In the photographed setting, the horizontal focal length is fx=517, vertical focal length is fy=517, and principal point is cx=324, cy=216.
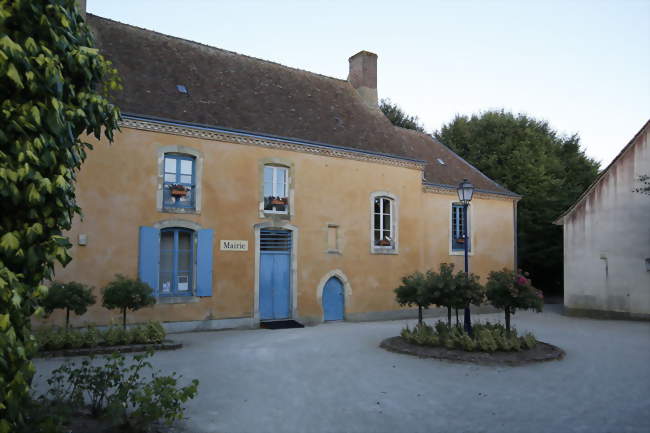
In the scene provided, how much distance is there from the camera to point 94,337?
414 inches

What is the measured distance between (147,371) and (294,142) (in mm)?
9077

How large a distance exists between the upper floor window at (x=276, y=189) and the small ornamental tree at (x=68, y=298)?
19.4 feet

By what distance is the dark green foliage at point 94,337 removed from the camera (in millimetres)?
9969

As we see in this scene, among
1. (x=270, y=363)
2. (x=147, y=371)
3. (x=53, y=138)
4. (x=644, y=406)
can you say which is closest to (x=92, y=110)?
(x=53, y=138)

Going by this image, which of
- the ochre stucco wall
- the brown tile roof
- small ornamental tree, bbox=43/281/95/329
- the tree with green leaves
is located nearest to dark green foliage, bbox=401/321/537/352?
the ochre stucco wall

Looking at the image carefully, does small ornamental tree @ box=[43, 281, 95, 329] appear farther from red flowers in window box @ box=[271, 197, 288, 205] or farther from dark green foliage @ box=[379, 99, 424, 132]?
dark green foliage @ box=[379, 99, 424, 132]

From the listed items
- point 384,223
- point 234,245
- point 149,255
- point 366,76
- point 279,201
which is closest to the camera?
point 149,255

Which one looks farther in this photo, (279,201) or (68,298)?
(279,201)

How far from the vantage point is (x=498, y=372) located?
346 inches

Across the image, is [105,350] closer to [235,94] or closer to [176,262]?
[176,262]

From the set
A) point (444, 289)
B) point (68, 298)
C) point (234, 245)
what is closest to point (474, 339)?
point (444, 289)

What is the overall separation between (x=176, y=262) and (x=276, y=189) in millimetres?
3726

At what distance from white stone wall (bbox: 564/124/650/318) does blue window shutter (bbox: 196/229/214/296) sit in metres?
13.1

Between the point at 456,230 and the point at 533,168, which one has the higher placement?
the point at 533,168
